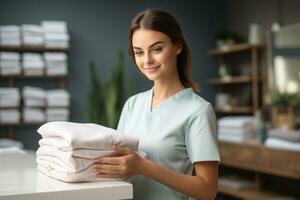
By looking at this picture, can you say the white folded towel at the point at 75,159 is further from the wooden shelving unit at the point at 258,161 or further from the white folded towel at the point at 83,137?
the wooden shelving unit at the point at 258,161

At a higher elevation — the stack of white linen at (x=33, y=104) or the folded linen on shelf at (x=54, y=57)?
the folded linen on shelf at (x=54, y=57)

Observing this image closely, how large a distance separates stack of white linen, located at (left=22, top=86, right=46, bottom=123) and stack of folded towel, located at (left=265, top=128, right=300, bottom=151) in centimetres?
242

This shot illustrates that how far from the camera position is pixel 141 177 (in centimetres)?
127

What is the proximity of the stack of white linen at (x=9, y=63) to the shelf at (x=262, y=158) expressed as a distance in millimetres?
2230

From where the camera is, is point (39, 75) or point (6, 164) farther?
point (39, 75)

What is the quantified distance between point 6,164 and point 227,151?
3.19 m

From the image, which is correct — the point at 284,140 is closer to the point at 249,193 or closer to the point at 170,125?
the point at 249,193

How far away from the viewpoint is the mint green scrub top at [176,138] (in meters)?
1.23

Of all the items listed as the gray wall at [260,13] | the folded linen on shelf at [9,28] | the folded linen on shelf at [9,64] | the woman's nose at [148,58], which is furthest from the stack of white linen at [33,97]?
the woman's nose at [148,58]

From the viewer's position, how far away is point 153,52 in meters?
1.28

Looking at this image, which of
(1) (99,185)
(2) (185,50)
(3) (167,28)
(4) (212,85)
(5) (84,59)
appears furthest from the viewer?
(4) (212,85)

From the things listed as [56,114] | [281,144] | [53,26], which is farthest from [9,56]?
[281,144]

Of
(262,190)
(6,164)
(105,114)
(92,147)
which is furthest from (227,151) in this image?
(92,147)

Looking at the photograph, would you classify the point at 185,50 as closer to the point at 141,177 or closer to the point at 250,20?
the point at 141,177
